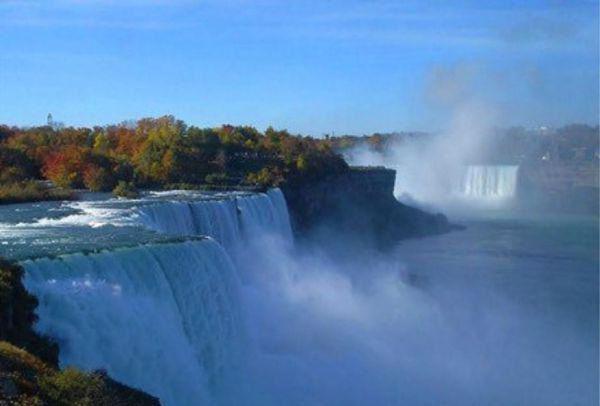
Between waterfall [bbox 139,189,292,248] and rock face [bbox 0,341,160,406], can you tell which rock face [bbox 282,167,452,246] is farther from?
rock face [bbox 0,341,160,406]

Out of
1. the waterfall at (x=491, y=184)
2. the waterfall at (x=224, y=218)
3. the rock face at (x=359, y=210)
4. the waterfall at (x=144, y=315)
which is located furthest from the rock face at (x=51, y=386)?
the waterfall at (x=491, y=184)

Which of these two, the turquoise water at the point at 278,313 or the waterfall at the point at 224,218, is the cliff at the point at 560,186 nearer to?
the turquoise water at the point at 278,313

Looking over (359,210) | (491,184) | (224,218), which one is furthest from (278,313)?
(491,184)

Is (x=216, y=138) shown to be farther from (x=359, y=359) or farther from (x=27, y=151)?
(x=359, y=359)

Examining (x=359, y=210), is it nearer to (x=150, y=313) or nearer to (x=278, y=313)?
(x=278, y=313)

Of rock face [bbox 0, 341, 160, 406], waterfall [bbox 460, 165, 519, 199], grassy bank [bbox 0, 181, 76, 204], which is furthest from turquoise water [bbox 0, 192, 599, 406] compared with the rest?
waterfall [bbox 460, 165, 519, 199]
